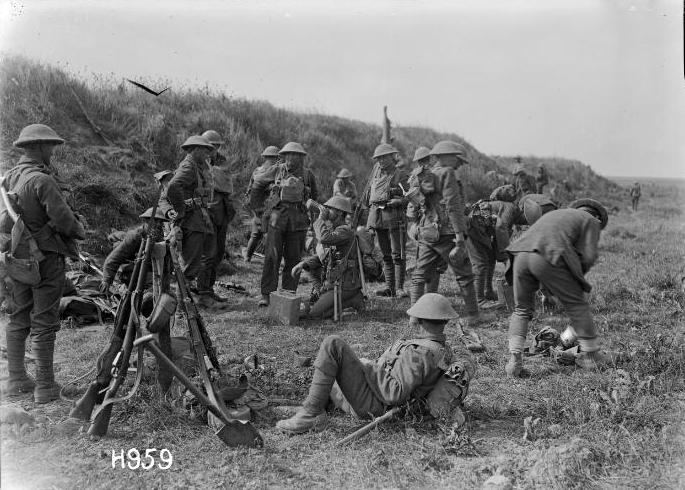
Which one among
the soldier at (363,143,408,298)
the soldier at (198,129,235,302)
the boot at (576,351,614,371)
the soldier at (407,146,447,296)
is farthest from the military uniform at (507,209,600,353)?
the soldier at (198,129,235,302)

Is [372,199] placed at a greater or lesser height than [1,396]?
greater

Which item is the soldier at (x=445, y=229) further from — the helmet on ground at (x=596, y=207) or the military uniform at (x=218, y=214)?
the military uniform at (x=218, y=214)

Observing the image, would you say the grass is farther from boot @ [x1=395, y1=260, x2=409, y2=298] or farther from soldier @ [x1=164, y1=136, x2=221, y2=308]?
boot @ [x1=395, y1=260, x2=409, y2=298]

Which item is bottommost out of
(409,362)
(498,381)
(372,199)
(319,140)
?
(498,381)

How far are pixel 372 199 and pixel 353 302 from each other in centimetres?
219

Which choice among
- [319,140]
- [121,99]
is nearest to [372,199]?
[121,99]

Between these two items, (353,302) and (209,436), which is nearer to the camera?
(209,436)

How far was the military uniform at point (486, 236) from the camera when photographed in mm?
8148

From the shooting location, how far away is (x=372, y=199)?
9.04 m

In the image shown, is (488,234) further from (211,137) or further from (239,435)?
(239,435)

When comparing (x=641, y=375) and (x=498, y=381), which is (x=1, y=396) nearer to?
(x=498, y=381)

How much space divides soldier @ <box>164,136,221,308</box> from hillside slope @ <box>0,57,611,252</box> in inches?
148

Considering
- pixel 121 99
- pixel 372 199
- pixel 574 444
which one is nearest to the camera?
pixel 574 444

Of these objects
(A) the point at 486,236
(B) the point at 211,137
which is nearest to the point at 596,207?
(A) the point at 486,236
